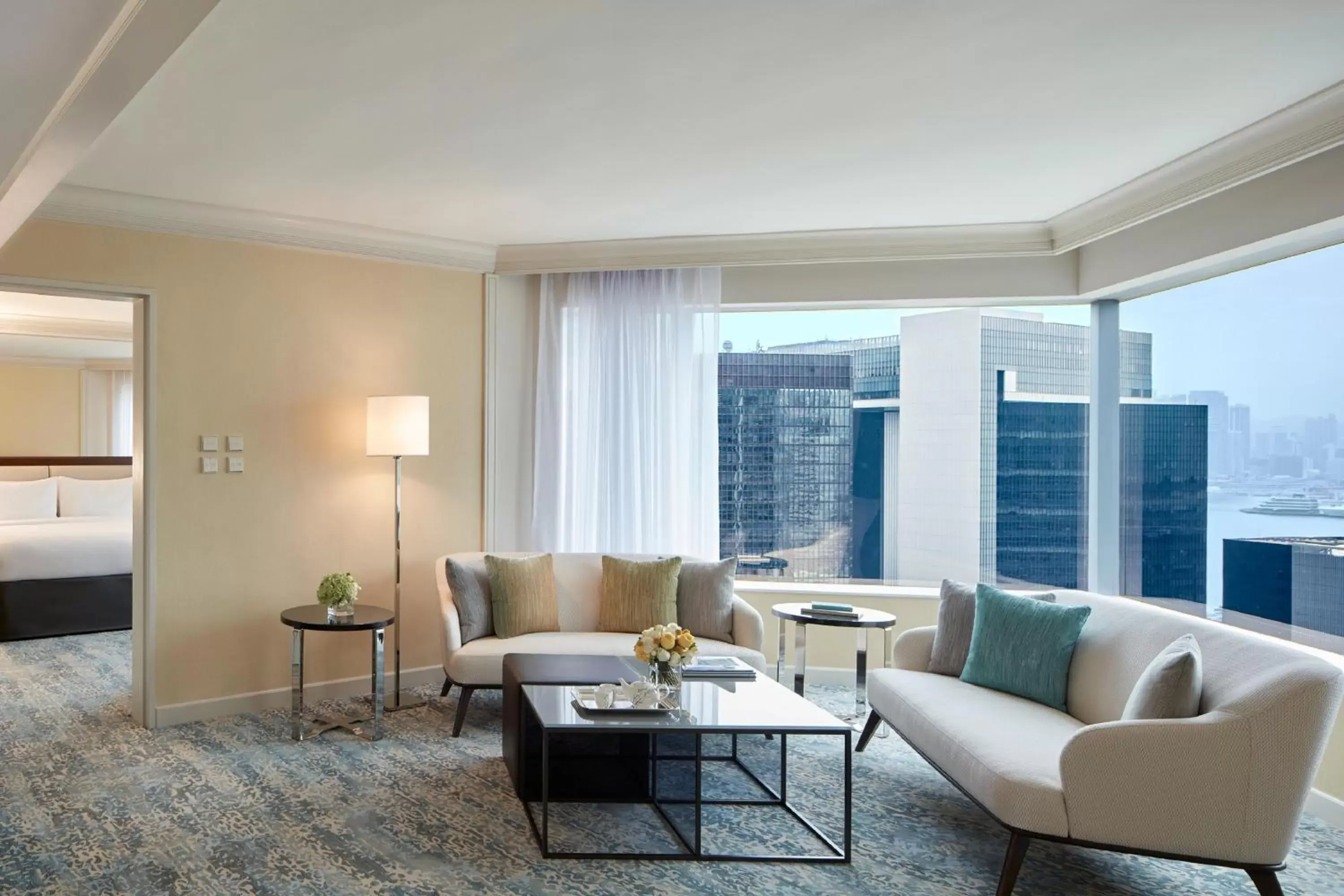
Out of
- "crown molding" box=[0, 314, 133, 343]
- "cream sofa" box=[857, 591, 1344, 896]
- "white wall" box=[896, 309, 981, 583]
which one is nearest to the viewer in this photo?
"cream sofa" box=[857, 591, 1344, 896]

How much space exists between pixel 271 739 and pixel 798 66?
364 centimetres

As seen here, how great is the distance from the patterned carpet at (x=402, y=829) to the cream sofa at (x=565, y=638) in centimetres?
31

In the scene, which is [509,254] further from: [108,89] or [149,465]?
[108,89]

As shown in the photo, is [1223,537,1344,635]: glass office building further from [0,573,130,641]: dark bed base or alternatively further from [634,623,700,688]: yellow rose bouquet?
A: [0,573,130,641]: dark bed base

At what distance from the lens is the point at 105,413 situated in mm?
10188

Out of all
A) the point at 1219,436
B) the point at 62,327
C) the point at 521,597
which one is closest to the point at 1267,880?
the point at 1219,436

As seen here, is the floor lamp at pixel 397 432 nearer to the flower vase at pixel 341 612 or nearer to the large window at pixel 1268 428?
the flower vase at pixel 341 612

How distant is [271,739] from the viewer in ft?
14.3

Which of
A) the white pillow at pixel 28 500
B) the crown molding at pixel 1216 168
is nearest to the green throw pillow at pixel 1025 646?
the crown molding at pixel 1216 168

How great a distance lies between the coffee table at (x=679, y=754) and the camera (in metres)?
3.13

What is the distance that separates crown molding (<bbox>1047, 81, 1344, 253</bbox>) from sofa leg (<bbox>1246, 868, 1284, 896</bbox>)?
94.0 inches

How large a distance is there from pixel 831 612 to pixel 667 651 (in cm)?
138

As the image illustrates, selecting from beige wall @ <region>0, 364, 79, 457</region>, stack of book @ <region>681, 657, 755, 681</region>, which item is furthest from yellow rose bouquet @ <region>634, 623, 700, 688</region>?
beige wall @ <region>0, 364, 79, 457</region>

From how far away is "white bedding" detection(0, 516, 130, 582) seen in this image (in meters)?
6.62
